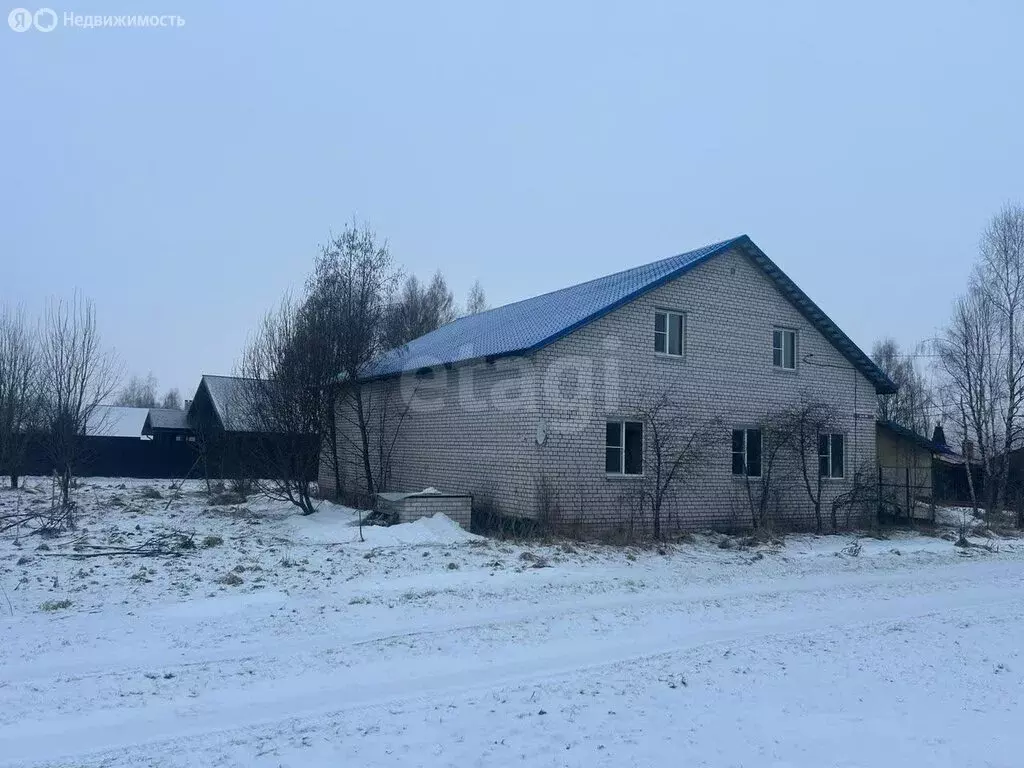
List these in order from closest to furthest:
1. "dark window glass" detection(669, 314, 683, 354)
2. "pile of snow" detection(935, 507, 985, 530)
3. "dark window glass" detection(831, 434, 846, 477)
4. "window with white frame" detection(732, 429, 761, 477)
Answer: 1. "dark window glass" detection(669, 314, 683, 354)
2. "window with white frame" detection(732, 429, 761, 477)
3. "dark window glass" detection(831, 434, 846, 477)
4. "pile of snow" detection(935, 507, 985, 530)

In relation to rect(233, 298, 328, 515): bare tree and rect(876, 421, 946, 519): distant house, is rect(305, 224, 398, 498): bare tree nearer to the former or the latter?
rect(233, 298, 328, 515): bare tree

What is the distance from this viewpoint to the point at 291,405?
2056cm

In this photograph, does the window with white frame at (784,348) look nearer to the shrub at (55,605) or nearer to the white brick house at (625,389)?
the white brick house at (625,389)

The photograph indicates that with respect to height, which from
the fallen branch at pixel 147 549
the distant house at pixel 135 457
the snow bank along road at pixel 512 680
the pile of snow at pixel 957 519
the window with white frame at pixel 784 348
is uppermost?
the window with white frame at pixel 784 348

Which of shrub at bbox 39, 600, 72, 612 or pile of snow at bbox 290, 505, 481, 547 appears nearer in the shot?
shrub at bbox 39, 600, 72, 612

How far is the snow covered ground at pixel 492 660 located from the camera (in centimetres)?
598

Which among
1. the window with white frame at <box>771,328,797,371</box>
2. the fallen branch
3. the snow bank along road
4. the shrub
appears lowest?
the snow bank along road

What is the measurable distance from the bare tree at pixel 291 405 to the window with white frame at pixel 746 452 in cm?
1054

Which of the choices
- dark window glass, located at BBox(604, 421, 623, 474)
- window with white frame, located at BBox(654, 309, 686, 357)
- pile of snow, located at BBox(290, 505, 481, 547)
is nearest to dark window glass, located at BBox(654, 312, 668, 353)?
window with white frame, located at BBox(654, 309, 686, 357)

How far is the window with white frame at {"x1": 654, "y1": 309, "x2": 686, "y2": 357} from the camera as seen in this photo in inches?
764

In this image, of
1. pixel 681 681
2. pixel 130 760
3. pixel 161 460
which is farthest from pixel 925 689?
pixel 161 460

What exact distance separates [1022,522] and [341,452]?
20757 mm

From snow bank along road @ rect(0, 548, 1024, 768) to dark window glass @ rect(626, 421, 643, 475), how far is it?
6640mm

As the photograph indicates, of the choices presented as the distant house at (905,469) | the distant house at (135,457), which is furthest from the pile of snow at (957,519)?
the distant house at (135,457)
